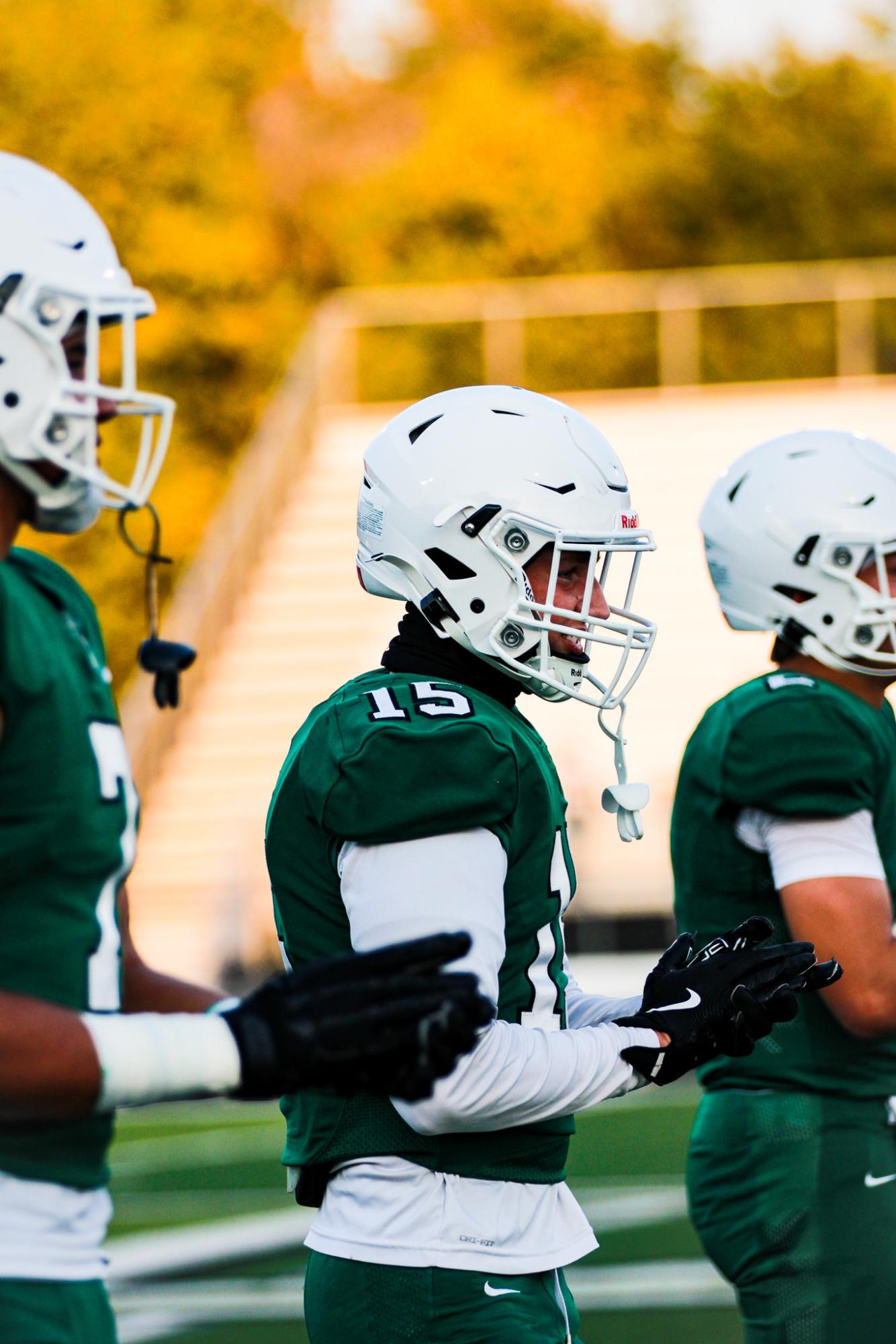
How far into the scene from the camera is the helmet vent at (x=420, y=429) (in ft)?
9.73

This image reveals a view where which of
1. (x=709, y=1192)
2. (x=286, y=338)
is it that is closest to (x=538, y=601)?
(x=709, y=1192)

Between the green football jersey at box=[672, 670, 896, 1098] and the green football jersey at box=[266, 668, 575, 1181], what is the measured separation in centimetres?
58

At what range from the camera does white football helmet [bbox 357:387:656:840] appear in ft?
9.29

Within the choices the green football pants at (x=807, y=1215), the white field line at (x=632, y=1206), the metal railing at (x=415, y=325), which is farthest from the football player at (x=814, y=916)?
the metal railing at (x=415, y=325)

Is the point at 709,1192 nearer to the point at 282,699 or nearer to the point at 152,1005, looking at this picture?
the point at 152,1005

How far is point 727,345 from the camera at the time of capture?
1742cm

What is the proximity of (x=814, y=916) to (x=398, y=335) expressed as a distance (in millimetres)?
14734

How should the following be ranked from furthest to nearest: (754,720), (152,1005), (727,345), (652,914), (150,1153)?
1. (727,345)
2. (652,914)
3. (150,1153)
4. (754,720)
5. (152,1005)

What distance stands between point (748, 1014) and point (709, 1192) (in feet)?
2.58

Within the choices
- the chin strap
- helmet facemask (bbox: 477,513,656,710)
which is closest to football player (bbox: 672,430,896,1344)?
the chin strap

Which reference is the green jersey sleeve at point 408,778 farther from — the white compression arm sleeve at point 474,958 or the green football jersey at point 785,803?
the green football jersey at point 785,803

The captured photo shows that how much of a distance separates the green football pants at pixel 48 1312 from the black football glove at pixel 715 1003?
0.75 metres

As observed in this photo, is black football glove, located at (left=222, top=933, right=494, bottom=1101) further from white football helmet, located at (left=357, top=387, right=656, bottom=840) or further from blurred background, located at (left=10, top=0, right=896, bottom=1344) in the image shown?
blurred background, located at (left=10, top=0, right=896, bottom=1344)

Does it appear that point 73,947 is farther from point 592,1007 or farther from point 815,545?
point 815,545
